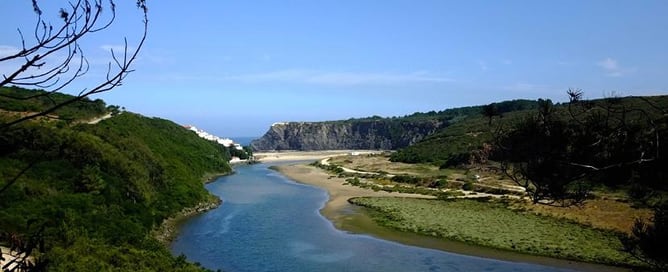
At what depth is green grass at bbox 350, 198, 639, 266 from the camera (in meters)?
32.4

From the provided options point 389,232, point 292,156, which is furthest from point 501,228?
point 292,156

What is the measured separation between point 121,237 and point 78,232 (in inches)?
159

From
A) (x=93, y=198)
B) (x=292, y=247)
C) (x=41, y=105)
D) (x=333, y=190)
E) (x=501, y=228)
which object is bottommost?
Result: (x=292, y=247)

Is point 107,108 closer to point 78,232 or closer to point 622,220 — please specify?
point 78,232

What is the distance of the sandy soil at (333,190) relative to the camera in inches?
1989

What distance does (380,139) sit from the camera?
626 ft

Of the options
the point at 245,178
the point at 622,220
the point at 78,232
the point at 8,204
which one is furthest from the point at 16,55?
the point at 245,178

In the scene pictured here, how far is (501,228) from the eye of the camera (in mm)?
39562

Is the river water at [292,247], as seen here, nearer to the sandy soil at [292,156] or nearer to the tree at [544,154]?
the tree at [544,154]

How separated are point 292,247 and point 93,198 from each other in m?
13.4

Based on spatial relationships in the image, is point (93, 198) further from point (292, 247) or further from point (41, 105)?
point (41, 105)

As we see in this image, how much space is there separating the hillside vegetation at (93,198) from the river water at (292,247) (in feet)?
10.9

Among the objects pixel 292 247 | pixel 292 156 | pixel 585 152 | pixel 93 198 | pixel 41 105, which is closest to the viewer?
pixel 585 152

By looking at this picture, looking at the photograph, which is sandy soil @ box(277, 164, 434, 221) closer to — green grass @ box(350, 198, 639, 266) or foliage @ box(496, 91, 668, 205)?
green grass @ box(350, 198, 639, 266)
